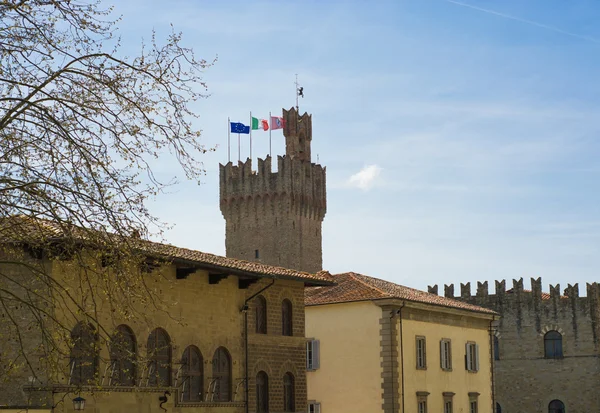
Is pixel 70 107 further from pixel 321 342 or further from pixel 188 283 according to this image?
pixel 321 342

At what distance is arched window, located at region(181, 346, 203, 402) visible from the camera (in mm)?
29344

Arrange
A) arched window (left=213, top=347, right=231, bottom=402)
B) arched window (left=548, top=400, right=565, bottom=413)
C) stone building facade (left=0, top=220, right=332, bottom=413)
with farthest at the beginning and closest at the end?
1. arched window (left=548, top=400, right=565, bottom=413)
2. arched window (left=213, top=347, right=231, bottom=402)
3. stone building facade (left=0, top=220, right=332, bottom=413)

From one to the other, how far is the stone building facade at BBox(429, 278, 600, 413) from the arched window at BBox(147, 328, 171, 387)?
3747cm

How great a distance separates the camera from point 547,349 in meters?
61.3

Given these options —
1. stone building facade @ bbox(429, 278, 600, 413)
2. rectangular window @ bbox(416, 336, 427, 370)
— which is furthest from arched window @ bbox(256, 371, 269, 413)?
stone building facade @ bbox(429, 278, 600, 413)

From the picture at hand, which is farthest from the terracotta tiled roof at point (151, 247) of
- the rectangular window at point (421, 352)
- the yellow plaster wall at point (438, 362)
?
the rectangular window at point (421, 352)

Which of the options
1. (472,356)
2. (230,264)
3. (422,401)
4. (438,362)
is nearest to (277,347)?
(230,264)

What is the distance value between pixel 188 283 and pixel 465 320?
737 inches

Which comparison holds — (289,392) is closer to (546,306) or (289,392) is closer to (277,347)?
(277,347)

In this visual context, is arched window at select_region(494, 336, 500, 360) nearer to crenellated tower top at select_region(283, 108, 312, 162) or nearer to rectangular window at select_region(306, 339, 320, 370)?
rectangular window at select_region(306, 339, 320, 370)

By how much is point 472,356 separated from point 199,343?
61.4 ft

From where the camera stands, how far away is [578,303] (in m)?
60.8

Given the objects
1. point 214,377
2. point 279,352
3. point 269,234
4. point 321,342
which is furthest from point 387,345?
point 269,234

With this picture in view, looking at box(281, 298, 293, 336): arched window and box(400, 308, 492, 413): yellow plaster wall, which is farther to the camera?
box(400, 308, 492, 413): yellow plaster wall
